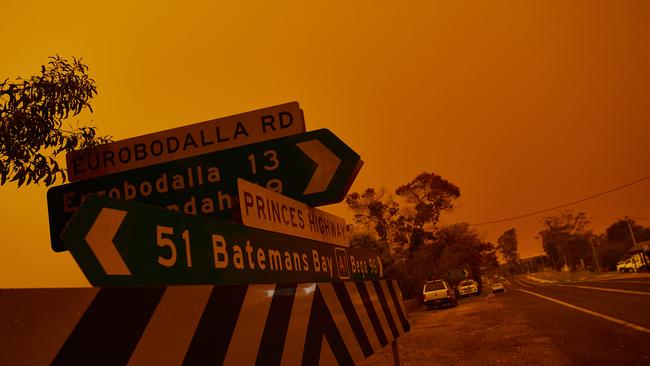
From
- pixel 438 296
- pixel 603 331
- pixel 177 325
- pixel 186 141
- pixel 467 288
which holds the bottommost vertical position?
pixel 603 331

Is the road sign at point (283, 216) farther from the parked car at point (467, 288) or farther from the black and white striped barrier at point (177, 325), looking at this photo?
the parked car at point (467, 288)

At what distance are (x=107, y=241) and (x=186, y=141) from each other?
63.0 inches

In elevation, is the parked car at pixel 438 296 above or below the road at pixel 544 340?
above

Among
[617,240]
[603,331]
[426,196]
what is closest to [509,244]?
[617,240]

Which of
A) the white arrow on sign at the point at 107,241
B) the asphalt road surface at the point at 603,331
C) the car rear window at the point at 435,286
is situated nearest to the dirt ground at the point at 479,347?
the asphalt road surface at the point at 603,331

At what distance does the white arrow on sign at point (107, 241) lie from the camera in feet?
4.71

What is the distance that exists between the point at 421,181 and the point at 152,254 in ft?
145

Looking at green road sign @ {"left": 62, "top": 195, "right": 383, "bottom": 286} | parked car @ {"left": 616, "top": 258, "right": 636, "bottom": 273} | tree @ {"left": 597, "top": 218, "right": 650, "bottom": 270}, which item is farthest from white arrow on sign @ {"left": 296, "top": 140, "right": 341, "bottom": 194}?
tree @ {"left": 597, "top": 218, "right": 650, "bottom": 270}

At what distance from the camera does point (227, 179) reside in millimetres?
2861

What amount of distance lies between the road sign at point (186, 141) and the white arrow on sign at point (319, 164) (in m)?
0.12

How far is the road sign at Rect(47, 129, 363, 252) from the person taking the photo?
9.30ft

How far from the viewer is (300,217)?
2945 millimetres

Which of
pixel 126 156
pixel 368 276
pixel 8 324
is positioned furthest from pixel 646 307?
pixel 8 324

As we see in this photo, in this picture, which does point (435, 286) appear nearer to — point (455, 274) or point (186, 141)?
point (455, 274)
